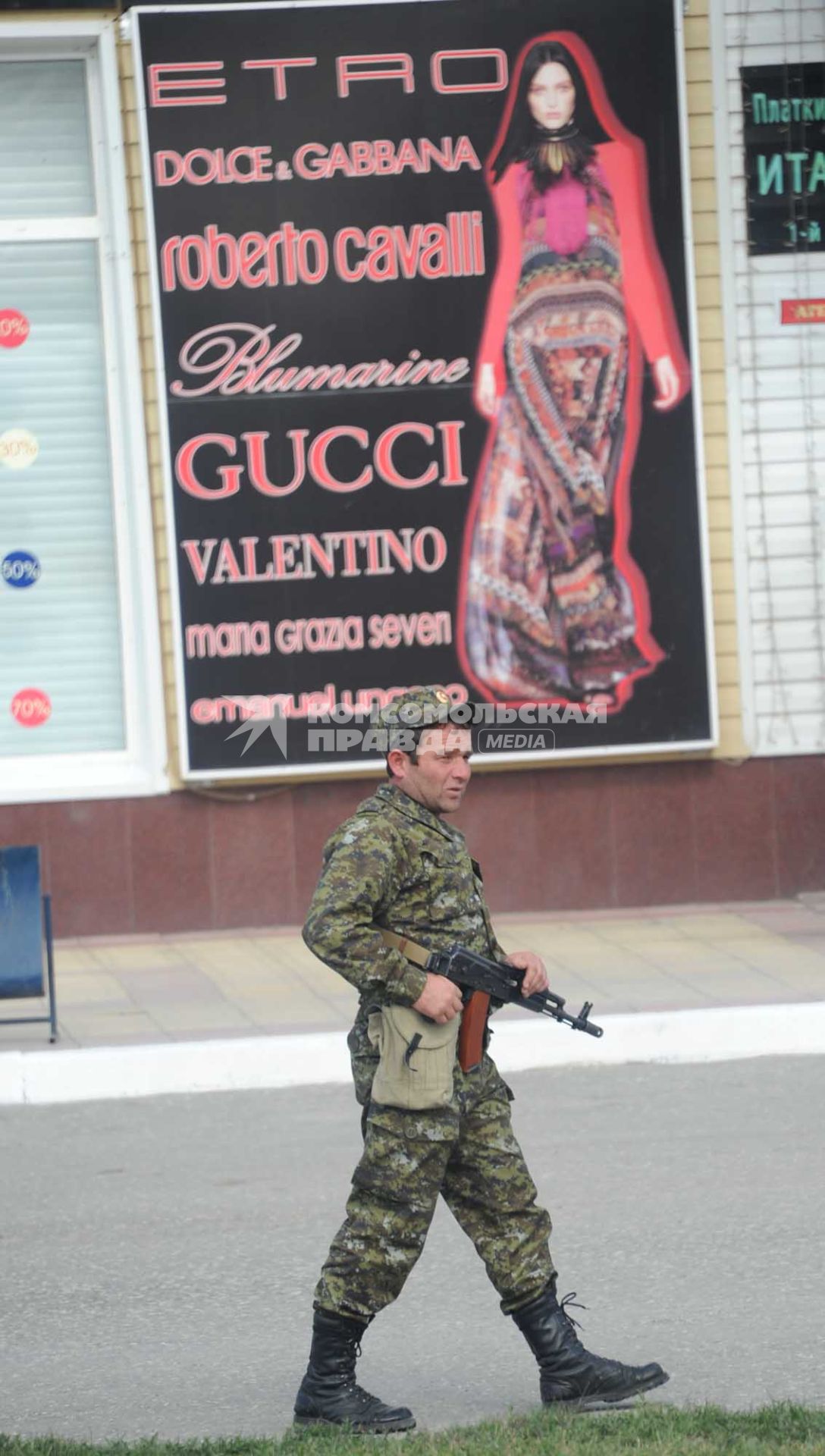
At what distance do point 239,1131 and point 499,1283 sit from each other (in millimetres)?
3339

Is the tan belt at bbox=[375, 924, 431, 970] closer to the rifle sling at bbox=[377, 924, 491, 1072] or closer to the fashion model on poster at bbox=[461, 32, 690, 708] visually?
the rifle sling at bbox=[377, 924, 491, 1072]

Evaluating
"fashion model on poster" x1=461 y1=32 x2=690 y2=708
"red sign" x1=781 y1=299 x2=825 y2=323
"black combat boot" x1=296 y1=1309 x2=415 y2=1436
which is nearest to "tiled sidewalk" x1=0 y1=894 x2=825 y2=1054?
"fashion model on poster" x1=461 y1=32 x2=690 y2=708

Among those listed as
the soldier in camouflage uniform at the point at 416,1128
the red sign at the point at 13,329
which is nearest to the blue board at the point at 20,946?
the red sign at the point at 13,329

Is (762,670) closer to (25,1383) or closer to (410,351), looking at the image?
(410,351)

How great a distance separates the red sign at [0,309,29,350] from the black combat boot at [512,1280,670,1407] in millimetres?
8367

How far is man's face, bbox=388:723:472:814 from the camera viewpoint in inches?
180

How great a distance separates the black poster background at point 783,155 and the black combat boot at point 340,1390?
28.1 ft

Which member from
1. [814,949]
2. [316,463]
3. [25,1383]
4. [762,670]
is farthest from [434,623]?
[25,1383]

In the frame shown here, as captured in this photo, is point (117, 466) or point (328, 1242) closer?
point (328, 1242)

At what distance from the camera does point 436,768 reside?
15.0 ft

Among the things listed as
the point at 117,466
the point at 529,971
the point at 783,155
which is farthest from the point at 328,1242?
the point at 783,155

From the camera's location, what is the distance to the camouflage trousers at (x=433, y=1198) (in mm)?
4438

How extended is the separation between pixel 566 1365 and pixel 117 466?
797cm

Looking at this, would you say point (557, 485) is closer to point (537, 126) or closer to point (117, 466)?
point (537, 126)
